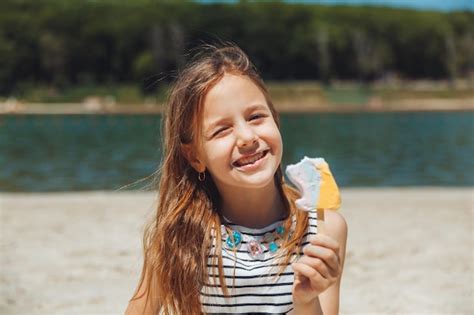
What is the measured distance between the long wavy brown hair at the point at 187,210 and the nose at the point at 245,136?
161 millimetres

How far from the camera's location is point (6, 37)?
8244 cm

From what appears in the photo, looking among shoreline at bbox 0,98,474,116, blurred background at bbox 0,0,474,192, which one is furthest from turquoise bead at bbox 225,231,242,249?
shoreline at bbox 0,98,474,116

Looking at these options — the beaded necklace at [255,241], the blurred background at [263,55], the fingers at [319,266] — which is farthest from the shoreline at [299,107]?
the fingers at [319,266]

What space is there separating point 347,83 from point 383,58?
5396 mm

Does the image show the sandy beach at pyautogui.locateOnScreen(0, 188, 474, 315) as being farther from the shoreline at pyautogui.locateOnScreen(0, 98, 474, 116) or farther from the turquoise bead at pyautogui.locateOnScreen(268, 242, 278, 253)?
the shoreline at pyautogui.locateOnScreen(0, 98, 474, 116)

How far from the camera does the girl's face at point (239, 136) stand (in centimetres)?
200

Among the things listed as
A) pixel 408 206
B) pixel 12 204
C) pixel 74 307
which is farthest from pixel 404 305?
pixel 12 204

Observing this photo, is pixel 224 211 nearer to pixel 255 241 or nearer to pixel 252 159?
pixel 255 241

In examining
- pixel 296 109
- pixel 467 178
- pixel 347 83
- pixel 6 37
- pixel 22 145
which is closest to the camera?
pixel 467 178

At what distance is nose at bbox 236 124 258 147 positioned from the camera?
198cm

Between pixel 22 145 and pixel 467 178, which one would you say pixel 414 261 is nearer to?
pixel 467 178

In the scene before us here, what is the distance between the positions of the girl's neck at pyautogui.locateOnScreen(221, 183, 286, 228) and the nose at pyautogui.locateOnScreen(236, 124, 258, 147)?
183 millimetres

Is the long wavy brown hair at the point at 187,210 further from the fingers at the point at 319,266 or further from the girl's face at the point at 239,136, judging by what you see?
the fingers at the point at 319,266

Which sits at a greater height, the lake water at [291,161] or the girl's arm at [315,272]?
the lake water at [291,161]
